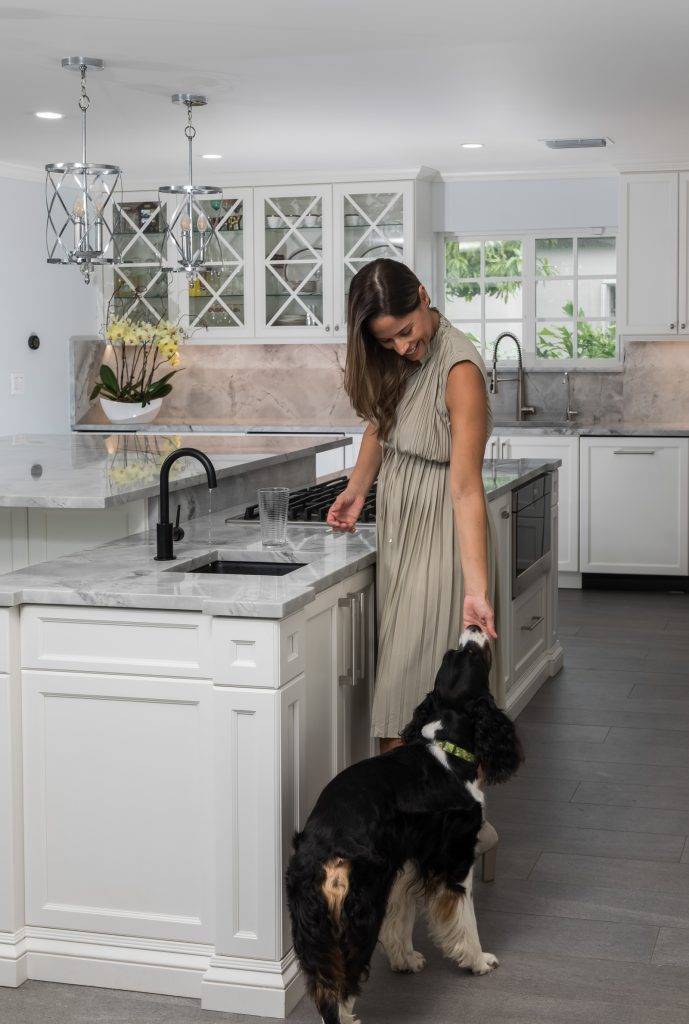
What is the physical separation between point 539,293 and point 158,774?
5.57 m

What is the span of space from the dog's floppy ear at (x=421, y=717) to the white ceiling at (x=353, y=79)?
7.38 ft

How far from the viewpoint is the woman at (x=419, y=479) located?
8.75 feet

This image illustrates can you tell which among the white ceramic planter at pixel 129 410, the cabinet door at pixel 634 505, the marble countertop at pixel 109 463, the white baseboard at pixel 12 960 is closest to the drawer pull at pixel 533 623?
the marble countertop at pixel 109 463

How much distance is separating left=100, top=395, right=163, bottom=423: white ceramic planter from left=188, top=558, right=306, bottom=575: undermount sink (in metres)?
4.51

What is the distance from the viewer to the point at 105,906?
2.60m

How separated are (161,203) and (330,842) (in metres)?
5.92

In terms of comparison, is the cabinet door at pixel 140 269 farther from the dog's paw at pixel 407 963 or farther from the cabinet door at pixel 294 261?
the dog's paw at pixel 407 963

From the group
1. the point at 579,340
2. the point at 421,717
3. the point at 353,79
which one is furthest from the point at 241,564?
the point at 579,340

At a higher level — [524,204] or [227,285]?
[524,204]

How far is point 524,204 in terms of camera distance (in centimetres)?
737

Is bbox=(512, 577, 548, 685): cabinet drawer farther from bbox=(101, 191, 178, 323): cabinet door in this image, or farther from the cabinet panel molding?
bbox=(101, 191, 178, 323): cabinet door

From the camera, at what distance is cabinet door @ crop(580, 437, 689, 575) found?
6809 millimetres

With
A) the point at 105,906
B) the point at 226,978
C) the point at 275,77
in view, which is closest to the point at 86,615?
the point at 105,906

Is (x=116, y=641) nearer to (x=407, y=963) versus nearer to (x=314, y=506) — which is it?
(x=407, y=963)
